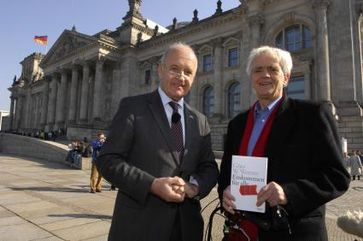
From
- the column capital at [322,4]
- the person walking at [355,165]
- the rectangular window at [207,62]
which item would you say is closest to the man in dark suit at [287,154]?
the person walking at [355,165]

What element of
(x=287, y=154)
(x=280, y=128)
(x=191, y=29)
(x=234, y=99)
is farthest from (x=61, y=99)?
(x=287, y=154)

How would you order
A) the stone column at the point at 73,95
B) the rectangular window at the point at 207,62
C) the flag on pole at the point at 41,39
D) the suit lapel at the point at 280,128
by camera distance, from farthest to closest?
the flag on pole at the point at 41,39, the stone column at the point at 73,95, the rectangular window at the point at 207,62, the suit lapel at the point at 280,128

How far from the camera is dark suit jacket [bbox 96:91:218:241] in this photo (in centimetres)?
247

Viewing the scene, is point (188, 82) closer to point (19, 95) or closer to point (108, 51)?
point (108, 51)

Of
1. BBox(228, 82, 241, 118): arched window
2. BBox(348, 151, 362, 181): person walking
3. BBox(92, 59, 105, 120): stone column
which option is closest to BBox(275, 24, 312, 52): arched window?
BBox(228, 82, 241, 118): arched window

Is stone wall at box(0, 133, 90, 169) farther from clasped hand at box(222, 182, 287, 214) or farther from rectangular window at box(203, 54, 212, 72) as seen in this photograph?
clasped hand at box(222, 182, 287, 214)

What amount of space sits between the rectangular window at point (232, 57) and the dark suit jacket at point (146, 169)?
103ft

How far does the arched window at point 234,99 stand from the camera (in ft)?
108

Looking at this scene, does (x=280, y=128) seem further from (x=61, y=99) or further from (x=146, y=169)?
(x=61, y=99)

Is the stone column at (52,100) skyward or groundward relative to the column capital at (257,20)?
groundward

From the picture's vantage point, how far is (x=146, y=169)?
2.64m

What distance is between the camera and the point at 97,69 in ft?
142

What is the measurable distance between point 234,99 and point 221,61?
4251 mm

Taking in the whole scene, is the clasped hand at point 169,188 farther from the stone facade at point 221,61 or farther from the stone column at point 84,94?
the stone column at point 84,94
